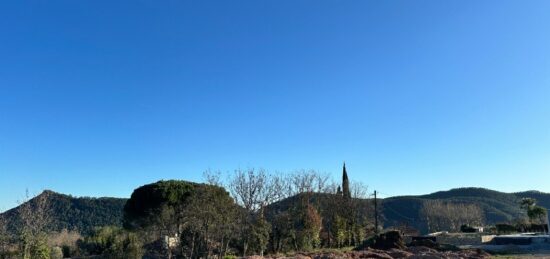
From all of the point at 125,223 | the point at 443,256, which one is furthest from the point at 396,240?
the point at 125,223

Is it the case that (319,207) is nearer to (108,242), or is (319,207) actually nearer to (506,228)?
(108,242)

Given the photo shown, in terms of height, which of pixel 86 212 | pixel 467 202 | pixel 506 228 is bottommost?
pixel 506 228

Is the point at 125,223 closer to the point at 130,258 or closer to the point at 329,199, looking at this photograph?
the point at 130,258

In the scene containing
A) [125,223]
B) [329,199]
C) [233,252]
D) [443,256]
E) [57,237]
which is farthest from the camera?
[329,199]

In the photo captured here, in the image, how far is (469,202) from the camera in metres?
92.8

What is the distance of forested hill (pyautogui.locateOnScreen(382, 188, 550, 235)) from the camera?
84.7 meters

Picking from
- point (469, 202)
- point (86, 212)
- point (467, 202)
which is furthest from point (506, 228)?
point (86, 212)

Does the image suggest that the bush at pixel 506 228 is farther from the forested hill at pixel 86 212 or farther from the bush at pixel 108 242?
the forested hill at pixel 86 212

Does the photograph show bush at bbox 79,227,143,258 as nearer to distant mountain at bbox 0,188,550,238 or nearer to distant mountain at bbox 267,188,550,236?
distant mountain at bbox 0,188,550,238

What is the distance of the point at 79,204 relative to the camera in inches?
2643

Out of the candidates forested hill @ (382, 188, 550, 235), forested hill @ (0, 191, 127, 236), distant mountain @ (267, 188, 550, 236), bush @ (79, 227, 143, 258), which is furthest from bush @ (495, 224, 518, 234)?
forested hill @ (0, 191, 127, 236)

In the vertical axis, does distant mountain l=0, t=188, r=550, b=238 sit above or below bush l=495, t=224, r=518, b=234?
above

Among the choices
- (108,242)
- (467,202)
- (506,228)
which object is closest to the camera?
(108,242)

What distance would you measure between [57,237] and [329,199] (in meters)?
20.9
